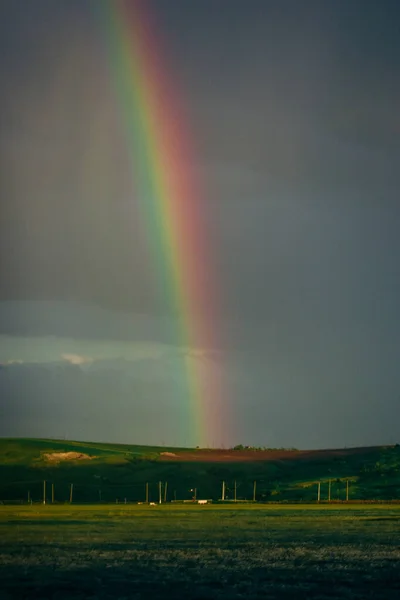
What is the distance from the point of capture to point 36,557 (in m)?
77.6

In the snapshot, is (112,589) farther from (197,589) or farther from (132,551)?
(132,551)

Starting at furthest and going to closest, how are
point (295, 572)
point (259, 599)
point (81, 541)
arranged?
1. point (81, 541)
2. point (295, 572)
3. point (259, 599)

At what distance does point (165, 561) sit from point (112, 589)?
1985cm

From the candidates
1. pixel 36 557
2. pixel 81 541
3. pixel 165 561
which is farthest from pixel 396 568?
pixel 81 541

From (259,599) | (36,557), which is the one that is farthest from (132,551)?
(259,599)

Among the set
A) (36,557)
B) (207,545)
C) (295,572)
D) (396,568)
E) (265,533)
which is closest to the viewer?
(295,572)

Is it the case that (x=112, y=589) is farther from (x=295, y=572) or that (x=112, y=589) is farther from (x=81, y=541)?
(x=81, y=541)

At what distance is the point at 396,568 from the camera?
A: 67.0 meters

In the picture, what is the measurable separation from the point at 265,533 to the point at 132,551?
36.7 m

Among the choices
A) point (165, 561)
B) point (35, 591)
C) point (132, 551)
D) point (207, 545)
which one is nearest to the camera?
point (35, 591)

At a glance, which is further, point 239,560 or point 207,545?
point 207,545

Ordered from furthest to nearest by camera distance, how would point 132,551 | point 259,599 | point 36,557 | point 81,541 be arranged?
point 81,541, point 132,551, point 36,557, point 259,599

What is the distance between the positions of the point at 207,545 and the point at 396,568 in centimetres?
2879

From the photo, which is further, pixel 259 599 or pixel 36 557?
pixel 36 557
